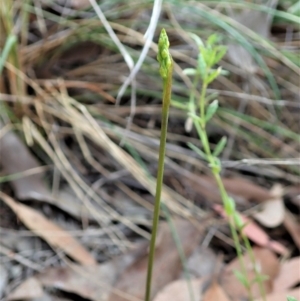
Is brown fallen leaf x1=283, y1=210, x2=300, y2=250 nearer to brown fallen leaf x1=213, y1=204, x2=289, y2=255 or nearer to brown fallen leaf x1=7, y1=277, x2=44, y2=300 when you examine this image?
brown fallen leaf x1=213, y1=204, x2=289, y2=255

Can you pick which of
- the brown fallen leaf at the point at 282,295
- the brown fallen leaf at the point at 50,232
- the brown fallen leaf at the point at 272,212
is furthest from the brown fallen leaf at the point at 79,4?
the brown fallen leaf at the point at 282,295

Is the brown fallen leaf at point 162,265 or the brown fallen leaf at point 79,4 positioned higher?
the brown fallen leaf at point 79,4

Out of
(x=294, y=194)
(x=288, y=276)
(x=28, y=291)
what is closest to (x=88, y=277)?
(x=28, y=291)

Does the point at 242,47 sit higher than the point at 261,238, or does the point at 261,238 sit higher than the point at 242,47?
the point at 242,47

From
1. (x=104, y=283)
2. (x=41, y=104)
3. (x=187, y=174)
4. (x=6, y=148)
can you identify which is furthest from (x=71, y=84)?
(x=104, y=283)

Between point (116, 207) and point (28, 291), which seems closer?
point (28, 291)

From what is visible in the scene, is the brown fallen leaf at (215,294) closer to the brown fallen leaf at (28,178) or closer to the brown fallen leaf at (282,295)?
the brown fallen leaf at (282,295)

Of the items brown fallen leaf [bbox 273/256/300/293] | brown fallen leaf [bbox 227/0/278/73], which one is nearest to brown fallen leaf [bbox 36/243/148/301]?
brown fallen leaf [bbox 273/256/300/293]

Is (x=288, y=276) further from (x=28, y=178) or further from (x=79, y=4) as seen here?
(x=79, y=4)
